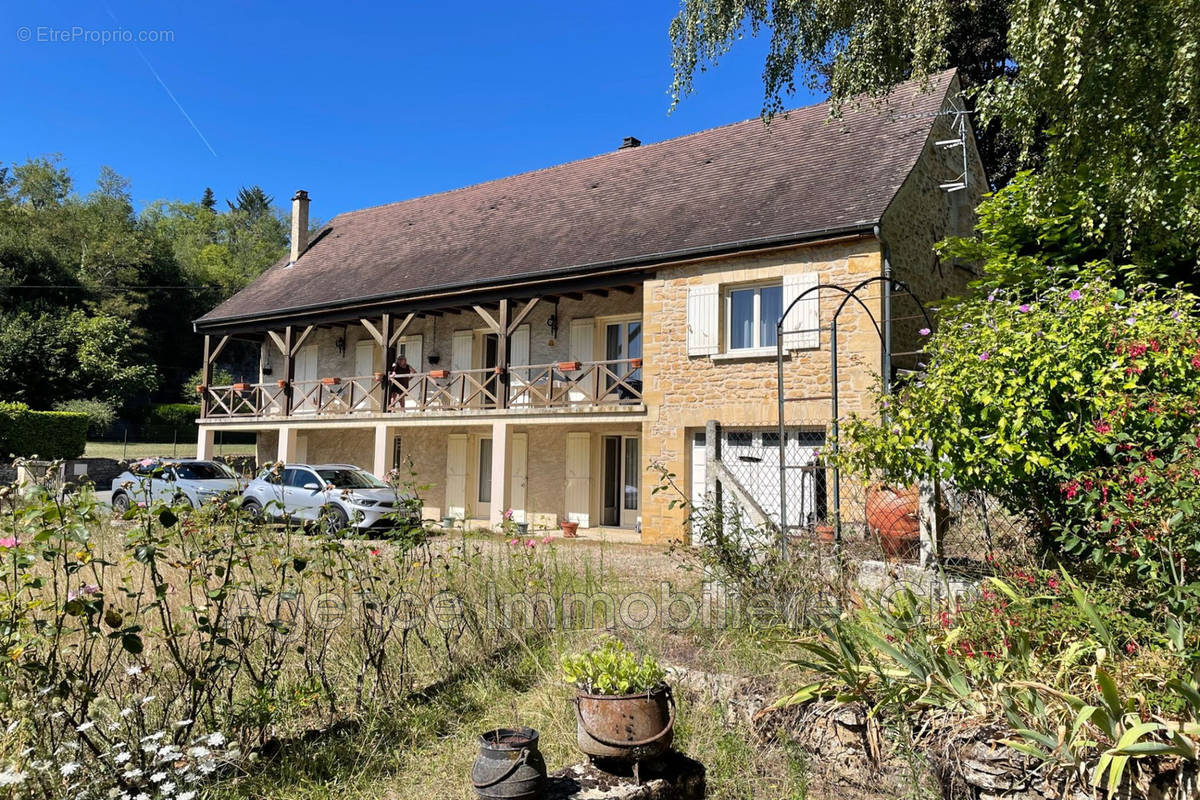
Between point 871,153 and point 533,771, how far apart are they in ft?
41.3

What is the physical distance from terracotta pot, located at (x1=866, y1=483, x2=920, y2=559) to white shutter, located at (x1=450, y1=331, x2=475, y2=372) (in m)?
12.2

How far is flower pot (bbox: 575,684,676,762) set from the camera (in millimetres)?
3338

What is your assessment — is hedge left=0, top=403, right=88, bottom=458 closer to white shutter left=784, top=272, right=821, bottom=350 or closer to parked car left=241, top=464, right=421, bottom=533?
parked car left=241, top=464, right=421, bottom=533

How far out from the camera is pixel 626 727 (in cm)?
335

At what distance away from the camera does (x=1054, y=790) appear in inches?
121

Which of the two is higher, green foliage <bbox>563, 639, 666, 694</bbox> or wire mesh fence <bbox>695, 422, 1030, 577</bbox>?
wire mesh fence <bbox>695, 422, 1030, 577</bbox>

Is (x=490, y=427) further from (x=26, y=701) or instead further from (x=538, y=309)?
(x=26, y=701)

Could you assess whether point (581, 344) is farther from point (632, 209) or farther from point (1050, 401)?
point (1050, 401)

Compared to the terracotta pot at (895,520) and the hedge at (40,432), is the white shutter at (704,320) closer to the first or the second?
the terracotta pot at (895,520)

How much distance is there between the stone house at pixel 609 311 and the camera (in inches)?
484

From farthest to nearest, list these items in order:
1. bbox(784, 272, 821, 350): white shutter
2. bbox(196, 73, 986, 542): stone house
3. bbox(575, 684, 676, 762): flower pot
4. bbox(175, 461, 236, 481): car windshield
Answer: bbox(175, 461, 236, 481): car windshield < bbox(196, 73, 986, 542): stone house < bbox(784, 272, 821, 350): white shutter < bbox(575, 684, 676, 762): flower pot

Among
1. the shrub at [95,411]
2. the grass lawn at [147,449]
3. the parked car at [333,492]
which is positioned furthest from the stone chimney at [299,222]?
the shrub at [95,411]

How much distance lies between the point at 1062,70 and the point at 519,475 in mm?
12656

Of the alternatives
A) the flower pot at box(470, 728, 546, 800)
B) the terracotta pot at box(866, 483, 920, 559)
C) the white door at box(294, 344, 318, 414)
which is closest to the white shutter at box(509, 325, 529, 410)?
the white door at box(294, 344, 318, 414)
